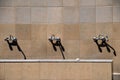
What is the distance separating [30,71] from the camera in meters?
14.2

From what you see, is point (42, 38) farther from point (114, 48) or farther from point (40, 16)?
point (114, 48)

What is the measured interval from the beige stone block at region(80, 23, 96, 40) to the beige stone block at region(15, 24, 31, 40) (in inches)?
75.0

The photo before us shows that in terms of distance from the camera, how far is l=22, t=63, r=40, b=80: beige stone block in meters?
14.2

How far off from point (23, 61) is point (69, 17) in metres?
2.35

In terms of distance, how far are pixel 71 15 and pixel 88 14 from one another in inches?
23.8

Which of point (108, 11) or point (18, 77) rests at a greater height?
point (108, 11)

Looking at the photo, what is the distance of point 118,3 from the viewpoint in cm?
1495

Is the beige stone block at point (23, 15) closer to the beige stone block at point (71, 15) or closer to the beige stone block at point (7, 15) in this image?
the beige stone block at point (7, 15)

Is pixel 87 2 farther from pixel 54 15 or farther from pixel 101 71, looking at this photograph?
pixel 101 71

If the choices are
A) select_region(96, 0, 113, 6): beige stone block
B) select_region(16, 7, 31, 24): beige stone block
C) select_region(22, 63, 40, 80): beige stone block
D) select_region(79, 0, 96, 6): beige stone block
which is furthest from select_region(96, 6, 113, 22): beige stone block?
select_region(22, 63, 40, 80): beige stone block

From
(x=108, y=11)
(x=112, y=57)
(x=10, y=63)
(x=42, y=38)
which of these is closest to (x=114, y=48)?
(x=112, y=57)

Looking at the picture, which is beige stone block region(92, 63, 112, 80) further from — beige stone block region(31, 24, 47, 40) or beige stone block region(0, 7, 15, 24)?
beige stone block region(0, 7, 15, 24)

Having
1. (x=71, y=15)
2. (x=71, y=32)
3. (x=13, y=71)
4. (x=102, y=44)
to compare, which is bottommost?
(x=13, y=71)

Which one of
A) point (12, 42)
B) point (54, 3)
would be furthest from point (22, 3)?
point (12, 42)
